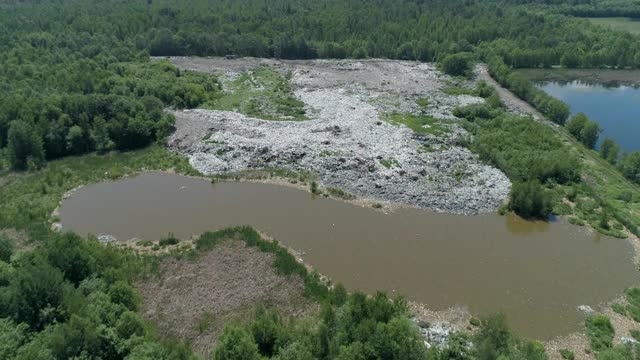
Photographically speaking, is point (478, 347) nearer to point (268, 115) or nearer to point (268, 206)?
point (268, 206)

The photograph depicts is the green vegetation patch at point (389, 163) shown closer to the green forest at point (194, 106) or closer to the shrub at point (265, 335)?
the green forest at point (194, 106)

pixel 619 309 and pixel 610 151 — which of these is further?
pixel 610 151

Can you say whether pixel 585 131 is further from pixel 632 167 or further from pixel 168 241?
pixel 168 241

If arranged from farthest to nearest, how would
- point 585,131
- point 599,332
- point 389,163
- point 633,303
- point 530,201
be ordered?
point 585,131
point 389,163
point 530,201
point 633,303
point 599,332

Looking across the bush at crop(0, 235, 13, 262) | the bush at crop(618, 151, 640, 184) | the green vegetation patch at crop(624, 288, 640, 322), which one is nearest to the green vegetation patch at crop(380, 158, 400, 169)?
the green vegetation patch at crop(624, 288, 640, 322)

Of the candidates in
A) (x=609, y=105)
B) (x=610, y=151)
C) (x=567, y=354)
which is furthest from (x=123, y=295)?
(x=609, y=105)

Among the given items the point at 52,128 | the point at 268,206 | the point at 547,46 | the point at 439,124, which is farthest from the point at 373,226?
the point at 547,46

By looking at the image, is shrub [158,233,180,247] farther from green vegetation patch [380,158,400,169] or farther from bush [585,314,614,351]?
bush [585,314,614,351]
